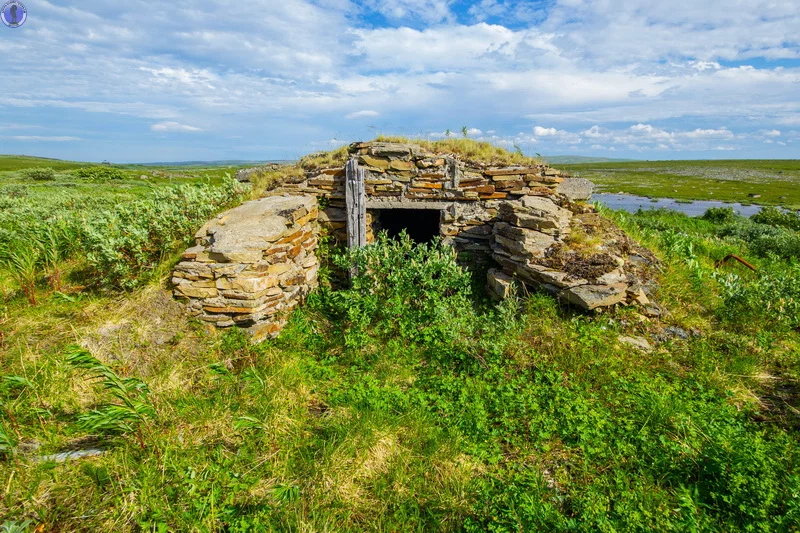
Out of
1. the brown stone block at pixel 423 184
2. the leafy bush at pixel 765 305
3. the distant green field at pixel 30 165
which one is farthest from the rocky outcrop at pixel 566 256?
the distant green field at pixel 30 165

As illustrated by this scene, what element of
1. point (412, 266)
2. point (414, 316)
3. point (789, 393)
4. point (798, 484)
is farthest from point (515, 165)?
point (798, 484)

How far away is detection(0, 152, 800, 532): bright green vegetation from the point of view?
2771 mm

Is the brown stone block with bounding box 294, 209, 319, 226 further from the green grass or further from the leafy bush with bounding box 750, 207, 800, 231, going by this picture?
the leafy bush with bounding box 750, 207, 800, 231

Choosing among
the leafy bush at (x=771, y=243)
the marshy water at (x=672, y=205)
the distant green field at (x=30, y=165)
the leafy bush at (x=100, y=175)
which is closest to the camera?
the leafy bush at (x=771, y=243)

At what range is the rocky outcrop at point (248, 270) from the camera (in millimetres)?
4824

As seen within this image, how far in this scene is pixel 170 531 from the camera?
8.27 feet

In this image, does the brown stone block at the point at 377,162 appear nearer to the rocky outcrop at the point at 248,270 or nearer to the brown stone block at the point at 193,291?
the rocky outcrop at the point at 248,270

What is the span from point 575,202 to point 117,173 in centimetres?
3753

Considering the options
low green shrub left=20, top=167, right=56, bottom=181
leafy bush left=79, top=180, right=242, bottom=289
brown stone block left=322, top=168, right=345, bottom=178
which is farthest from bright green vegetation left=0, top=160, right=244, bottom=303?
low green shrub left=20, top=167, right=56, bottom=181

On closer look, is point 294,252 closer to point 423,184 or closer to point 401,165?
point 401,165

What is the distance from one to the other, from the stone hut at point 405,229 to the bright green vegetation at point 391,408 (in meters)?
0.38

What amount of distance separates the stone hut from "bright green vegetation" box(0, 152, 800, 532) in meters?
0.38

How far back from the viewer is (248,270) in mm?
4961

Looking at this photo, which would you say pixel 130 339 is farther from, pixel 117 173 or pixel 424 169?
pixel 117 173
